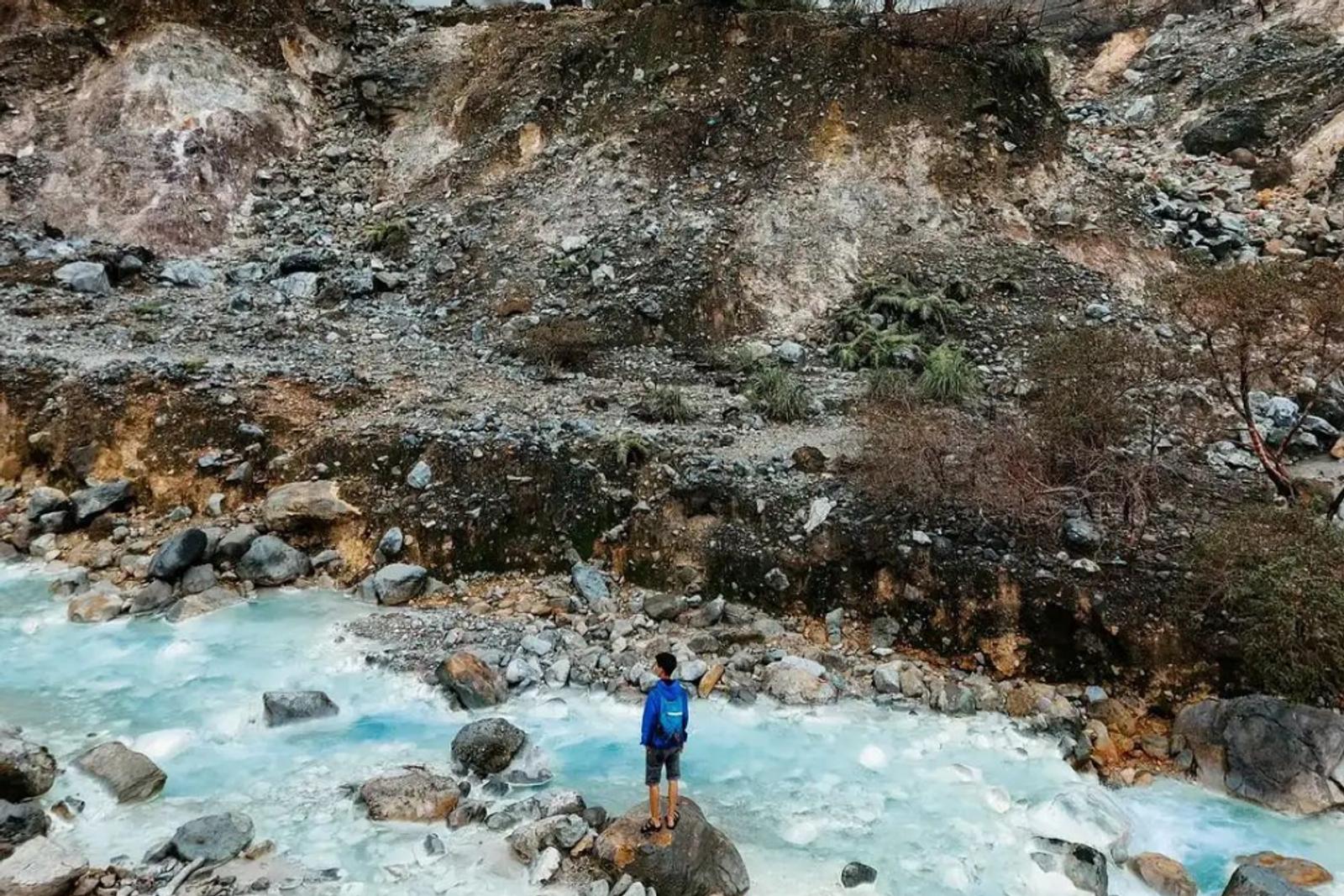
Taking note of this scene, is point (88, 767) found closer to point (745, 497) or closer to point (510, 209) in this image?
point (745, 497)

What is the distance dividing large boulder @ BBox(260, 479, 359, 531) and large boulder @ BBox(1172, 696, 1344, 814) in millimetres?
10134

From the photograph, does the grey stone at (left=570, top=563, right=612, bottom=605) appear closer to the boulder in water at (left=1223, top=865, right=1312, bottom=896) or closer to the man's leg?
the man's leg

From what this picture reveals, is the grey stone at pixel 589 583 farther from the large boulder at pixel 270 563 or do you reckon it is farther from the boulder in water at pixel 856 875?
the boulder in water at pixel 856 875

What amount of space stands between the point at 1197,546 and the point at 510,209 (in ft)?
49.6

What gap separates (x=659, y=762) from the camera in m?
6.09

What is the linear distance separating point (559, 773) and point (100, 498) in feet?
26.5

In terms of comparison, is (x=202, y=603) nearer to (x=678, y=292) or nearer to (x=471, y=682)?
(x=471, y=682)

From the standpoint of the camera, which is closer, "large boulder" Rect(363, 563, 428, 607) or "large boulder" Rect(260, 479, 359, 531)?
"large boulder" Rect(363, 563, 428, 607)

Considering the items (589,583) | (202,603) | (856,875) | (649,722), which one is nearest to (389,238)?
(202,603)

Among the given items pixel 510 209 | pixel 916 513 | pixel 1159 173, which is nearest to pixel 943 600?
pixel 916 513

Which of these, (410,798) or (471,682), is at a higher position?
Answer: (471,682)

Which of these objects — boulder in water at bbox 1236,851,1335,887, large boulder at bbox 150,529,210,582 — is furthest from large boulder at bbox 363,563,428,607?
boulder in water at bbox 1236,851,1335,887

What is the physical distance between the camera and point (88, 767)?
6.98 metres

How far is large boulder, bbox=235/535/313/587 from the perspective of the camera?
1046cm
